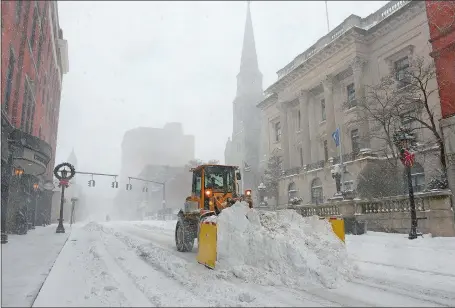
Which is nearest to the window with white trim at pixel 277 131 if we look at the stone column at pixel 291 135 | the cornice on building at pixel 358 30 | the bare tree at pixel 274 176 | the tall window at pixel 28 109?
the bare tree at pixel 274 176

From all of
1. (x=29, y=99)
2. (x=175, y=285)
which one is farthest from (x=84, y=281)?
(x=29, y=99)

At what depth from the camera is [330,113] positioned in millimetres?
33031

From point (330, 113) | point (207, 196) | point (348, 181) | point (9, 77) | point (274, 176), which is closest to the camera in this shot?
point (207, 196)

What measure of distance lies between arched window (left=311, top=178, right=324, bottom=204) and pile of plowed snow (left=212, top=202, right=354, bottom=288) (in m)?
25.5

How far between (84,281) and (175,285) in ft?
6.01

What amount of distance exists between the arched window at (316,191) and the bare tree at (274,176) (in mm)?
5690

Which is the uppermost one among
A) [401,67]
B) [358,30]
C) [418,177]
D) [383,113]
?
[358,30]

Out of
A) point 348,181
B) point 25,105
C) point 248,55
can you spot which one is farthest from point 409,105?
point 248,55

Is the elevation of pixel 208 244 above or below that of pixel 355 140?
below

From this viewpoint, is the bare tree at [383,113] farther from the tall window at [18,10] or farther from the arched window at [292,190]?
the tall window at [18,10]

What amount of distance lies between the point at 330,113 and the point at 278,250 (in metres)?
28.4

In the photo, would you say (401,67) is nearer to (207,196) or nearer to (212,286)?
(207,196)

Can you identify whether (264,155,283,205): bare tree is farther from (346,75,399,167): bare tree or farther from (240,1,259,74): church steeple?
(240,1,259,74): church steeple

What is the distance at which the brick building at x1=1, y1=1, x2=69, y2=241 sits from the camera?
47.9 ft
